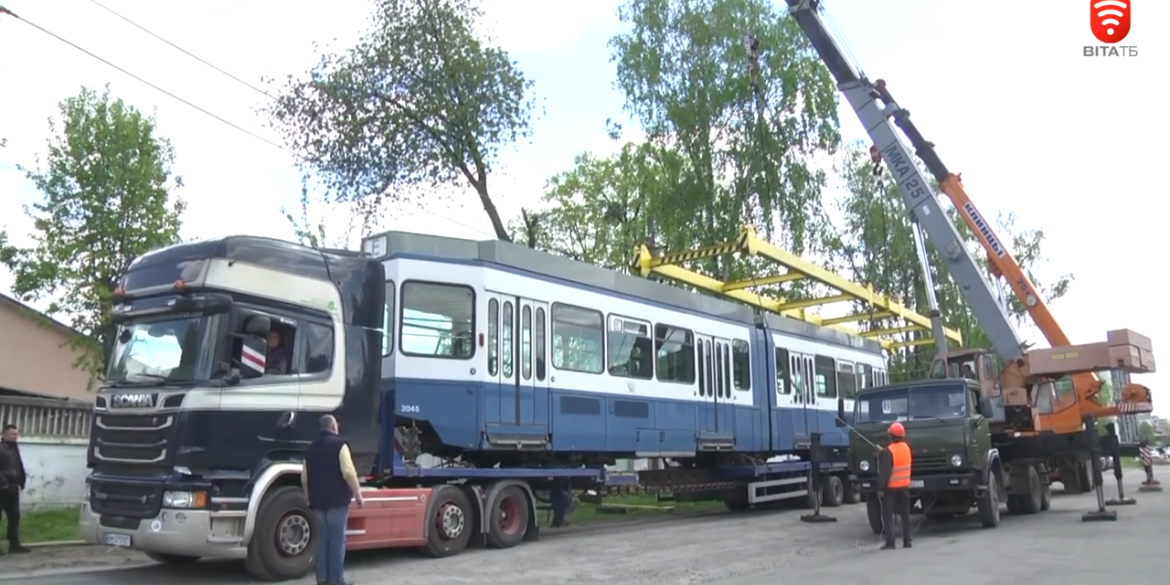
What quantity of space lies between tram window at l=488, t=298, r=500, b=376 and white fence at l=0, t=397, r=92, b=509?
7.87 m

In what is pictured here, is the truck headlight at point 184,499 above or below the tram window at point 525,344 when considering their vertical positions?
below

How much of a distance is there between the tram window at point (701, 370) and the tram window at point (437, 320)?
19.3 feet

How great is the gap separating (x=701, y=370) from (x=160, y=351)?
9645 millimetres

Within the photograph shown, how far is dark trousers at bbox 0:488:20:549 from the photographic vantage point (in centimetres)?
1221

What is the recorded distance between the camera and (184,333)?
32.7 feet

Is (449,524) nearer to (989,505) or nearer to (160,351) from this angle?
(160,351)

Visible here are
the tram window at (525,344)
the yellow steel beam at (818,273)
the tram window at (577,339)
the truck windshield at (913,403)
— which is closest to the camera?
the tram window at (525,344)

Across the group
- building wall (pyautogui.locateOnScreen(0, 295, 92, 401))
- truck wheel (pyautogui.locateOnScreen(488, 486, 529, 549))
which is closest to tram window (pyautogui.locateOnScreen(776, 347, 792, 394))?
truck wheel (pyautogui.locateOnScreen(488, 486, 529, 549))

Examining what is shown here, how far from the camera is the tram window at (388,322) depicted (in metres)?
11.7

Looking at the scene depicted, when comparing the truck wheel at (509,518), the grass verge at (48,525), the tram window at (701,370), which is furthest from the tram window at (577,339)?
the grass verge at (48,525)

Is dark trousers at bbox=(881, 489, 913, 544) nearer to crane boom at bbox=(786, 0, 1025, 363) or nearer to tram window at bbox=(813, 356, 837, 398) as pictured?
crane boom at bbox=(786, 0, 1025, 363)

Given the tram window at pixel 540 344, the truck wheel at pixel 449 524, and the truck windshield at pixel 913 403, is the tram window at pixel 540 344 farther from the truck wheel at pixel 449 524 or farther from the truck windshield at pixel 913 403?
the truck windshield at pixel 913 403

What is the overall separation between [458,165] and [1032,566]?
17773 mm

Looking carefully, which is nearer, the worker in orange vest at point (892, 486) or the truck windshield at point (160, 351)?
the truck windshield at point (160, 351)
